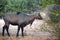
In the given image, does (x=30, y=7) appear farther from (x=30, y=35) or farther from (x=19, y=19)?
(x=30, y=35)

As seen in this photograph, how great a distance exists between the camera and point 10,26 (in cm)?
204

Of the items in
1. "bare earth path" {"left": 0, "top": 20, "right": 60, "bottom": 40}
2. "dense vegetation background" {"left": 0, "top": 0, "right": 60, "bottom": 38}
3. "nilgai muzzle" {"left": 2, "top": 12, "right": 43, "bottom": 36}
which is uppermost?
"dense vegetation background" {"left": 0, "top": 0, "right": 60, "bottom": 38}

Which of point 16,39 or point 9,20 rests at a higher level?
point 9,20

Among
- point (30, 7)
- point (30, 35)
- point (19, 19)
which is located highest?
point (30, 7)

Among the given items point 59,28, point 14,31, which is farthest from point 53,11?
point 14,31

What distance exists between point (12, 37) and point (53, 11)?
1.98ft

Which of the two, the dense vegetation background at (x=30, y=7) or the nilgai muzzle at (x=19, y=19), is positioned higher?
the dense vegetation background at (x=30, y=7)

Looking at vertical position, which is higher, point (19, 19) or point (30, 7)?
point (30, 7)

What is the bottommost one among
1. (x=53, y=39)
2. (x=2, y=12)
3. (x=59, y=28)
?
(x=53, y=39)

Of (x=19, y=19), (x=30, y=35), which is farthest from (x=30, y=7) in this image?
(x=30, y=35)

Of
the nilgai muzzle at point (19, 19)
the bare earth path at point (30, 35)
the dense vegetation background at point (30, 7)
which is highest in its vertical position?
the dense vegetation background at point (30, 7)

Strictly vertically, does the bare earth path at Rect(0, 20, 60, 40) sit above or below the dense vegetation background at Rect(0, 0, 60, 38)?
below

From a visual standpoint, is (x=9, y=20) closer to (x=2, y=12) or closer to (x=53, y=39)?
(x=2, y=12)

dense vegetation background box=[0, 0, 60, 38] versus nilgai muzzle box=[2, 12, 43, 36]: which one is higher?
dense vegetation background box=[0, 0, 60, 38]
